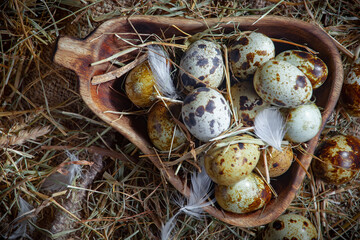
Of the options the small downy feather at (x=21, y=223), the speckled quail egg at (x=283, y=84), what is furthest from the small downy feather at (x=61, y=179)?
the speckled quail egg at (x=283, y=84)

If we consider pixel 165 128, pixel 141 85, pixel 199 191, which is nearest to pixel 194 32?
pixel 141 85

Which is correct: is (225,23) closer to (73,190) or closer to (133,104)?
(133,104)

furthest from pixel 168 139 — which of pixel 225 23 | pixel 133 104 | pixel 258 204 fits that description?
pixel 225 23

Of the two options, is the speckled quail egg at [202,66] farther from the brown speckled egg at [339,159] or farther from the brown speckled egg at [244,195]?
the brown speckled egg at [339,159]

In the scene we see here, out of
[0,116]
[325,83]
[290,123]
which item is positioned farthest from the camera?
[0,116]

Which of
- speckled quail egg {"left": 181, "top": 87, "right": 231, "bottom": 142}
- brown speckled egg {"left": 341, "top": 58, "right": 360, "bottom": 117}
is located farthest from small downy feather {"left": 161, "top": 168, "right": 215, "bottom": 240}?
brown speckled egg {"left": 341, "top": 58, "right": 360, "bottom": 117}

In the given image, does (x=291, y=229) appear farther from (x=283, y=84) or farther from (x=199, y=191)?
(x=283, y=84)

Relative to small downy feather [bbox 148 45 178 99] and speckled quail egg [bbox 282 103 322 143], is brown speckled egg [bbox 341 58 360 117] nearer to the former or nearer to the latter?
speckled quail egg [bbox 282 103 322 143]
